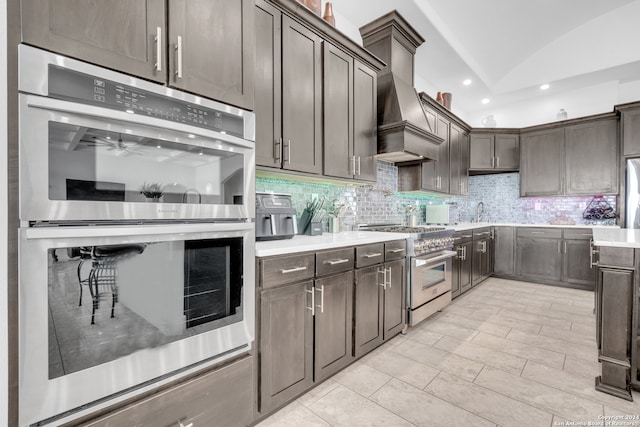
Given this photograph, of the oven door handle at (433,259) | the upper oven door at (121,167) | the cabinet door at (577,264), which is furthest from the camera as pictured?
the cabinet door at (577,264)

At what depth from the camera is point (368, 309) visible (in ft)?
7.49

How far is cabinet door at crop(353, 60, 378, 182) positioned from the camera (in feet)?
8.85

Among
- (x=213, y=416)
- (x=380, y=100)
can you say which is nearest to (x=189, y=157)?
(x=213, y=416)

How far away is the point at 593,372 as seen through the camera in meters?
2.13

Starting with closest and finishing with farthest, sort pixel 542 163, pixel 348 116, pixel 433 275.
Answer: pixel 348 116 < pixel 433 275 < pixel 542 163

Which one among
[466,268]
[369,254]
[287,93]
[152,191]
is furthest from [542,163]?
[152,191]

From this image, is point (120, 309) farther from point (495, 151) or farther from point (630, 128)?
point (630, 128)

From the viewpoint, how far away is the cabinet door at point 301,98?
2.08 metres

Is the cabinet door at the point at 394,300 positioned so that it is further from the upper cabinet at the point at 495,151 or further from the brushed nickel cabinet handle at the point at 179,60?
the upper cabinet at the point at 495,151

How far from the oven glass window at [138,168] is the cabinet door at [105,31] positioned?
25 centimetres

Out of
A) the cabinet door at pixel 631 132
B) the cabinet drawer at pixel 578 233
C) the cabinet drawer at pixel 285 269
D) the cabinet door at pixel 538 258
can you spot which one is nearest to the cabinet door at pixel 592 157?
the cabinet door at pixel 631 132

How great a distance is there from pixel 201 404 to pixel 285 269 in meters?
0.72

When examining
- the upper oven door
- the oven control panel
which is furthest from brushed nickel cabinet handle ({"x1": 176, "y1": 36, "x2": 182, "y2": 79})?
the upper oven door

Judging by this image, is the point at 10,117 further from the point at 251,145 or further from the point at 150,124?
the point at 251,145
